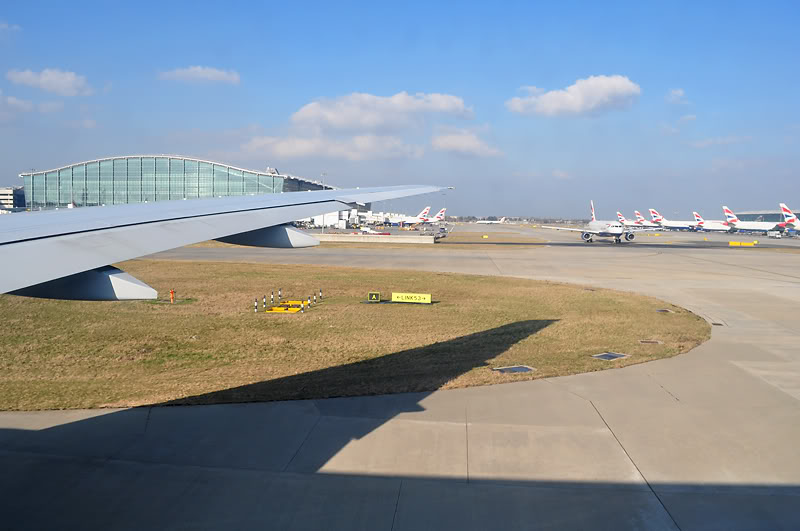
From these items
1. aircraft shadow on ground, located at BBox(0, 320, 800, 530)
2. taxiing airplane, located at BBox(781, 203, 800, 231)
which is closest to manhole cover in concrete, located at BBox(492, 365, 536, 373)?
aircraft shadow on ground, located at BBox(0, 320, 800, 530)

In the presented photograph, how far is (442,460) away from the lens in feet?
25.7

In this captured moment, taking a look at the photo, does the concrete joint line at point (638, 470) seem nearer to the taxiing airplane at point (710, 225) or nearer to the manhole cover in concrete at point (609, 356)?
the manhole cover in concrete at point (609, 356)

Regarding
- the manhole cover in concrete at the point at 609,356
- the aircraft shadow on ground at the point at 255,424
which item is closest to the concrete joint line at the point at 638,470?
the aircraft shadow on ground at the point at 255,424

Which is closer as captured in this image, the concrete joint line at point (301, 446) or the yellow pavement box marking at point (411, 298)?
the concrete joint line at point (301, 446)

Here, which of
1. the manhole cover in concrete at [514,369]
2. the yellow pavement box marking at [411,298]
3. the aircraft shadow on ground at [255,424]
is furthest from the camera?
the yellow pavement box marking at [411,298]

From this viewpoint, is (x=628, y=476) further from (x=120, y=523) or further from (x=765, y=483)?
(x=120, y=523)

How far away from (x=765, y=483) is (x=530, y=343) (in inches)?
336

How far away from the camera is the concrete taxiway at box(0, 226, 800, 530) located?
6371 millimetres

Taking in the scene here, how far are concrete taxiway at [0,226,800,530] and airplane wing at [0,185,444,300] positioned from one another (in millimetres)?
3327

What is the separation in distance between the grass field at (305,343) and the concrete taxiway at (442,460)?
1.28 meters

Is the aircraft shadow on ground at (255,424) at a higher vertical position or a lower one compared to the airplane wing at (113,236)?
lower

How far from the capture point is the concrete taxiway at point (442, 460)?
6.37 metres

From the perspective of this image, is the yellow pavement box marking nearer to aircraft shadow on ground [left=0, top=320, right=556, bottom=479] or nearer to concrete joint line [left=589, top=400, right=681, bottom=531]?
aircraft shadow on ground [left=0, top=320, right=556, bottom=479]

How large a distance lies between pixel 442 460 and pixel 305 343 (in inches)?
346
